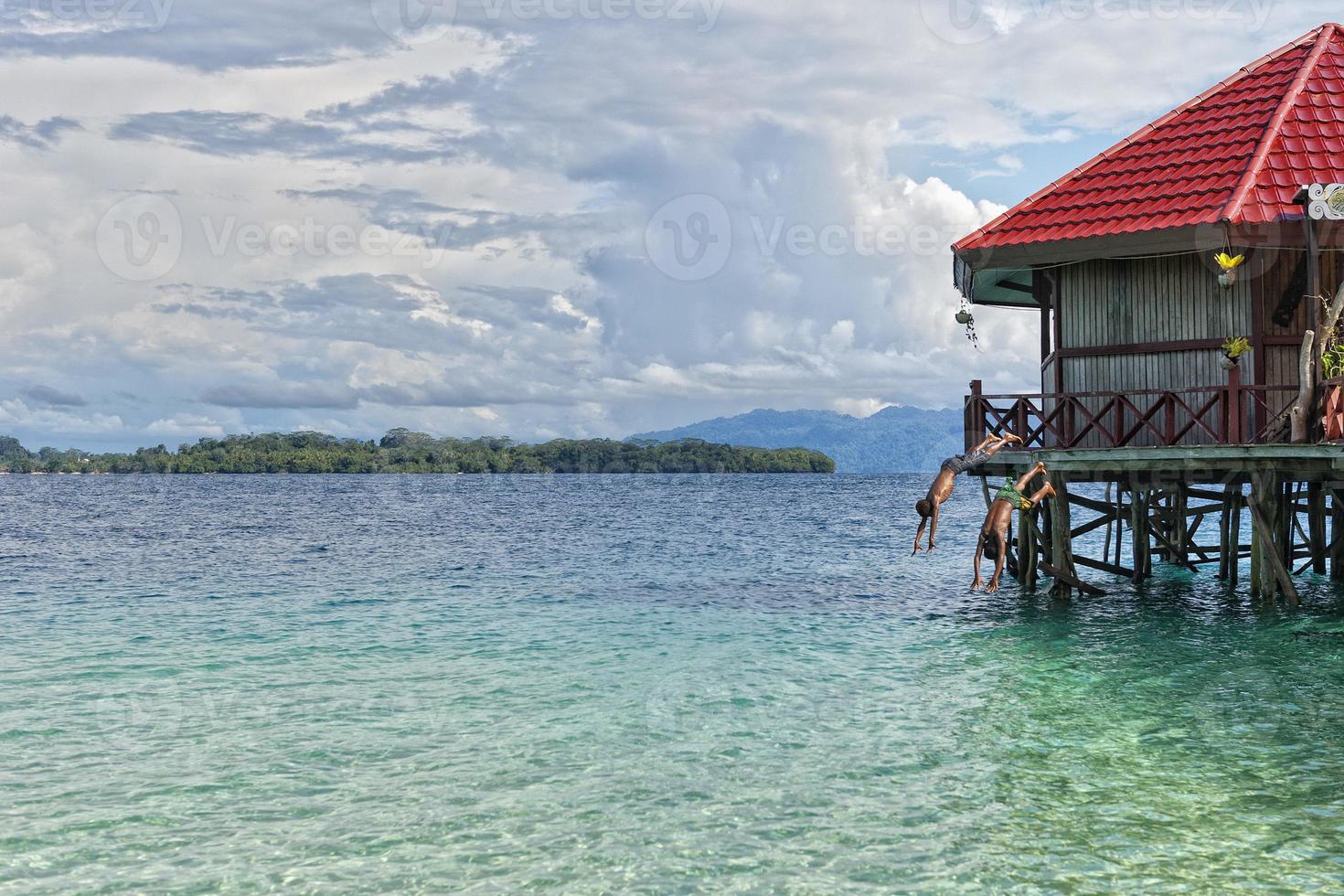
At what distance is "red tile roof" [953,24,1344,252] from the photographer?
663 inches

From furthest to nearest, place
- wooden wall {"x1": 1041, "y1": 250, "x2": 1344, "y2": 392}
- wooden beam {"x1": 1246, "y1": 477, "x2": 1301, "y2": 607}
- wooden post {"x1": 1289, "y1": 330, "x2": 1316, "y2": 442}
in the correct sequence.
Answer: wooden beam {"x1": 1246, "y1": 477, "x2": 1301, "y2": 607} < wooden wall {"x1": 1041, "y1": 250, "x2": 1344, "y2": 392} < wooden post {"x1": 1289, "y1": 330, "x2": 1316, "y2": 442}

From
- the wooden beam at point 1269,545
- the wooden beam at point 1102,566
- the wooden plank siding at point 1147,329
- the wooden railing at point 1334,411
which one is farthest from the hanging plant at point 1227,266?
the wooden beam at point 1102,566

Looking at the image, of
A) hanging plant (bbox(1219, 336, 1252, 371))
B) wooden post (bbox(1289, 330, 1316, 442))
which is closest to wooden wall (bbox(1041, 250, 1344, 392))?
hanging plant (bbox(1219, 336, 1252, 371))

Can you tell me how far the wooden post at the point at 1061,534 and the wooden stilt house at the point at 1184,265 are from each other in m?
1.00

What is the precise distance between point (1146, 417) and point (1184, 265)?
249 cm

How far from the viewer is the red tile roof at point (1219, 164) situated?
16844 mm

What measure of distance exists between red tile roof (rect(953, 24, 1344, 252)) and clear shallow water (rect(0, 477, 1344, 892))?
19.6ft

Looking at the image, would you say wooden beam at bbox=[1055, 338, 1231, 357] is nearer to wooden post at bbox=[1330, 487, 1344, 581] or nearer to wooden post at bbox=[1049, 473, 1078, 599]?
wooden post at bbox=[1049, 473, 1078, 599]

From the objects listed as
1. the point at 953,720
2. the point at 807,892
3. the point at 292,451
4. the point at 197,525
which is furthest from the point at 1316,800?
the point at 292,451

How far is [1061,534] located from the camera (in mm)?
19719

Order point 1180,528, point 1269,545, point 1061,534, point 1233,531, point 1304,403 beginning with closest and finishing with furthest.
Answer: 1. point 1304,403
2. point 1269,545
3. point 1061,534
4. point 1233,531
5. point 1180,528

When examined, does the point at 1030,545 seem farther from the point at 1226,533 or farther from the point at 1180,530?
the point at 1180,530

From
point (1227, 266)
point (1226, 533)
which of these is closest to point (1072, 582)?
point (1226, 533)

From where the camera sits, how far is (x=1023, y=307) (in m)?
24.2
